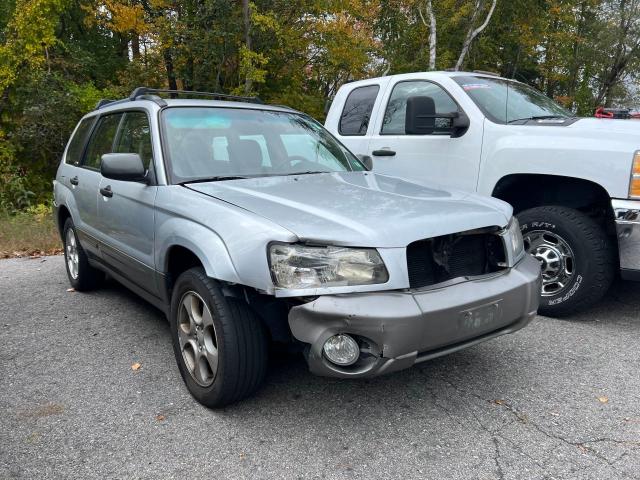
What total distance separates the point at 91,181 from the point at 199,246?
2.12m

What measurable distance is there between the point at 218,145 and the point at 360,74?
17431 millimetres

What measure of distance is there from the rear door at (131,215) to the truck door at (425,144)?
86.2 inches

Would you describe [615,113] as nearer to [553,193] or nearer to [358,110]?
[553,193]

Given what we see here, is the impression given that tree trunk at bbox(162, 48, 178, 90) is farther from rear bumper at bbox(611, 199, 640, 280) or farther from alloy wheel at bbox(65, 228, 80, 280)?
rear bumper at bbox(611, 199, 640, 280)

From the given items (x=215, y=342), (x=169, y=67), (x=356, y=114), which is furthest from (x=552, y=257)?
(x=169, y=67)

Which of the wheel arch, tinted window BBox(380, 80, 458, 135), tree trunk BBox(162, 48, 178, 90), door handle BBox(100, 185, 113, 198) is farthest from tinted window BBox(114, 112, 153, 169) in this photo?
tree trunk BBox(162, 48, 178, 90)

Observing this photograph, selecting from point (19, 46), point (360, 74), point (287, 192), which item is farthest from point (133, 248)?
point (360, 74)

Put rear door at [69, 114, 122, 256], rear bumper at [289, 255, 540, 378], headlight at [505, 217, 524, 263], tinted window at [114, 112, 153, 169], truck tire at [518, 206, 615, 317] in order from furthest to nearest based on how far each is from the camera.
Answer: rear door at [69, 114, 122, 256] < truck tire at [518, 206, 615, 317] < tinted window at [114, 112, 153, 169] < headlight at [505, 217, 524, 263] < rear bumper at [289, 255, 540, 378]

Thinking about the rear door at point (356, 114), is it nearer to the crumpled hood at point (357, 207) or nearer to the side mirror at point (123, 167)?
the crumpled hood at point (357, 207)

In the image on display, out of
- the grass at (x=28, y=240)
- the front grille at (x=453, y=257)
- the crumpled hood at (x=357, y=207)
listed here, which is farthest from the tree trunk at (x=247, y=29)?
the front grille at (x=453, y=257)

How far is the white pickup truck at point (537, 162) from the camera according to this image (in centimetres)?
387

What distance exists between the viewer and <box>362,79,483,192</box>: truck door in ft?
15.4

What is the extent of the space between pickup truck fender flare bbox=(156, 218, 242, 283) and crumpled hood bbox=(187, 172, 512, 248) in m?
0.23

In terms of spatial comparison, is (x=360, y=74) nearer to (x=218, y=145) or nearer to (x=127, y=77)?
(x=127, y=77)
